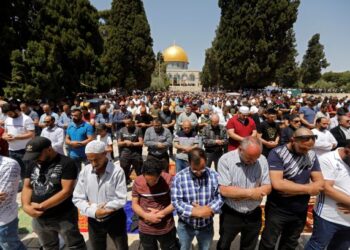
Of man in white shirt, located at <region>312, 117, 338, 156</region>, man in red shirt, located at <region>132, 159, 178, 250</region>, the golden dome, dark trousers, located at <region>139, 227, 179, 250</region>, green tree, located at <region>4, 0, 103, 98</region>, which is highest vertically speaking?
the golden dome

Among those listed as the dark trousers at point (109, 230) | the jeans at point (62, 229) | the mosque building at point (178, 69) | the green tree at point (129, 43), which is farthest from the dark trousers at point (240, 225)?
the mosque building at point (178, 69)

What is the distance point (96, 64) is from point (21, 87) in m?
5.43

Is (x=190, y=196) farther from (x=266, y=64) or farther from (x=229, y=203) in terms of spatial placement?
(x=266, y=64)

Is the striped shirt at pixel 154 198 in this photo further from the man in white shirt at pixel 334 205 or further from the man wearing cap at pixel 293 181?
the man in white shirt at pixel 334 205

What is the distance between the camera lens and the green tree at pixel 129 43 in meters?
27.1

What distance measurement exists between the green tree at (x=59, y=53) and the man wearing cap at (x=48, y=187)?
38.4 feet

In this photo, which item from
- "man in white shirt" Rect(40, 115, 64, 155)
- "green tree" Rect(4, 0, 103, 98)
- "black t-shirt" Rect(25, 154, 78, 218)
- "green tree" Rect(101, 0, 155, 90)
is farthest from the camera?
"green tree" Rect(101, 0, 155, 90)

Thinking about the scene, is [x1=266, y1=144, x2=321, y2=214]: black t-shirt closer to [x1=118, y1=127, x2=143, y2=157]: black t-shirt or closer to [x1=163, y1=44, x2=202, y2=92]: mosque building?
[x1=118, y1=127, x2=143, y2=157]: black t-shirt

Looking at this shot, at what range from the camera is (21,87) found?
42.9 ft

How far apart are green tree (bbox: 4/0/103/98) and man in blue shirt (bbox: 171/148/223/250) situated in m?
12.6

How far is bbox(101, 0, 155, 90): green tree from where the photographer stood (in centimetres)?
2712

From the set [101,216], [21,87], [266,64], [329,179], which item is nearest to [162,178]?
[101,216]

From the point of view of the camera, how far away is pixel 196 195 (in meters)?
2.79

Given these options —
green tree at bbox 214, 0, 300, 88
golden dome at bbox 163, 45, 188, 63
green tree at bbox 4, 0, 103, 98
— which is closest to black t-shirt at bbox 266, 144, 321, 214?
green tree at bbox 4, 0, 103, 98
